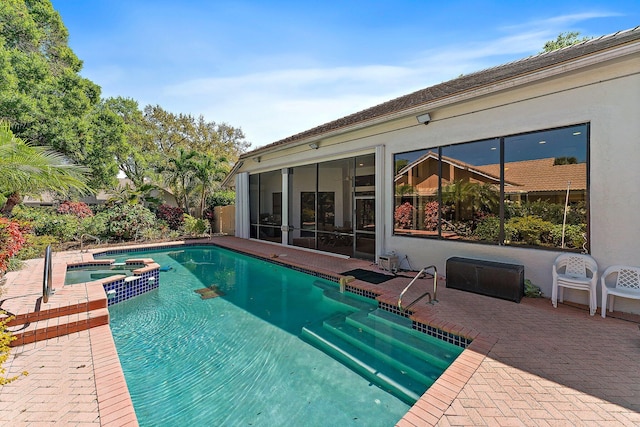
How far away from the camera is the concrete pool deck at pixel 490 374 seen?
290 centimetres

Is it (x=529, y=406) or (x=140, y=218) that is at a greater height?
(x=140, y=218)

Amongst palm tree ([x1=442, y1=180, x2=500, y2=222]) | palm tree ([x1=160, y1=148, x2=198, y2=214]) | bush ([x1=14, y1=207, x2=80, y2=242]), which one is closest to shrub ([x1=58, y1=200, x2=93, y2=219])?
bush ([x1=14, y1=207, x2=80, y2=242])

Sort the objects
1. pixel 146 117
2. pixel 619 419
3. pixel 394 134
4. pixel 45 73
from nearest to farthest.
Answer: pixel 619 419 → pixel 394 134 → pixel 45 73 → pixel 146 117

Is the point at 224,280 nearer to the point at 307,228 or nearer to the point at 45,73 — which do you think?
the point at 307,228

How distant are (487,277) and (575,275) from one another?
5.01 feet

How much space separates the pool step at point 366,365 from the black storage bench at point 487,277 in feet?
11.0

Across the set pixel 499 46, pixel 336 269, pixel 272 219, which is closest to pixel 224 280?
pixel 336 269

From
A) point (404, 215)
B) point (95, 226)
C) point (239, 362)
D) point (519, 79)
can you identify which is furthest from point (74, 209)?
point (519, 79)

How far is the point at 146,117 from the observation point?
2925 cm

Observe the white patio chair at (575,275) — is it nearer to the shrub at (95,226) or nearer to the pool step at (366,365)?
the pool step at (366,365)

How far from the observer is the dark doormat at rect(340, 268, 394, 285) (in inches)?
310

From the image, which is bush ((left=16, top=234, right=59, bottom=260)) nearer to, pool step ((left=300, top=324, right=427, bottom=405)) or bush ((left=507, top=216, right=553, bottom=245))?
pool step ((left=300, top=324, right=427, bottom=405))

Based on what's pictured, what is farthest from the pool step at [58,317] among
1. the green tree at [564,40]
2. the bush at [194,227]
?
the green tree at [564,40]

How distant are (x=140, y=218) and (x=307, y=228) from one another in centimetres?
959
